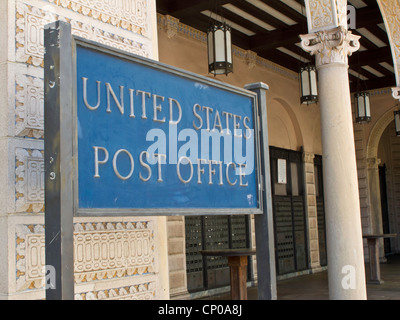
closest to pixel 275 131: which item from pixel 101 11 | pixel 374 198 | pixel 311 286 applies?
pixel 311 286

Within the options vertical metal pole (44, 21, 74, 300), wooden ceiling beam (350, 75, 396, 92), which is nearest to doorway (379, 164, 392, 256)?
wooden ceiling beam (350, 75, 396, 92)

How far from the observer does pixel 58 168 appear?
1.33 m

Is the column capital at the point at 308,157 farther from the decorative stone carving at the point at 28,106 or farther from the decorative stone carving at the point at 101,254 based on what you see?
the decorative stone carving at the point at 28,106

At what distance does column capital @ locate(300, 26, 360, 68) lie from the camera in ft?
19.0

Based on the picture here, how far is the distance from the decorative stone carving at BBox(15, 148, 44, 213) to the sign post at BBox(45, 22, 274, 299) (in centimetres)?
42

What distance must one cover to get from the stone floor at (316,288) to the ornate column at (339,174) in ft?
10.7

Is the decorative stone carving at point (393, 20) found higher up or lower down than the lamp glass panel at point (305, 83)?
higher up

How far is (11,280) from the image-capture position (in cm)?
168

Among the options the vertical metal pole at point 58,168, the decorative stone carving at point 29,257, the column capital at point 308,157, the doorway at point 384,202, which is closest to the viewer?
the vertical metal pole at point 58,168

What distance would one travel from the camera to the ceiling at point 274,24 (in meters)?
9.01

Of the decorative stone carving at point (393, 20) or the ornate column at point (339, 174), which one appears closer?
the ornate column at point (339, 174)

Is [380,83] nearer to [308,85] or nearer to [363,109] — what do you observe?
[363,109]

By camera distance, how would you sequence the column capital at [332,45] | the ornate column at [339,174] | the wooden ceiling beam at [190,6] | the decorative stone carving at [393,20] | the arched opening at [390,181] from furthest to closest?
1. the arched opening at [390,181]
2. the wooden ceiling beam at [190,6]
3. the decorative stone carving at [393,20]
4. the column capital at [332,45]
5. the ornate column at [339,174]

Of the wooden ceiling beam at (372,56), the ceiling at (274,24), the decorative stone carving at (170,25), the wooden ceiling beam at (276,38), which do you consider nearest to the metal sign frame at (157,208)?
the ceiling at (274,24)
